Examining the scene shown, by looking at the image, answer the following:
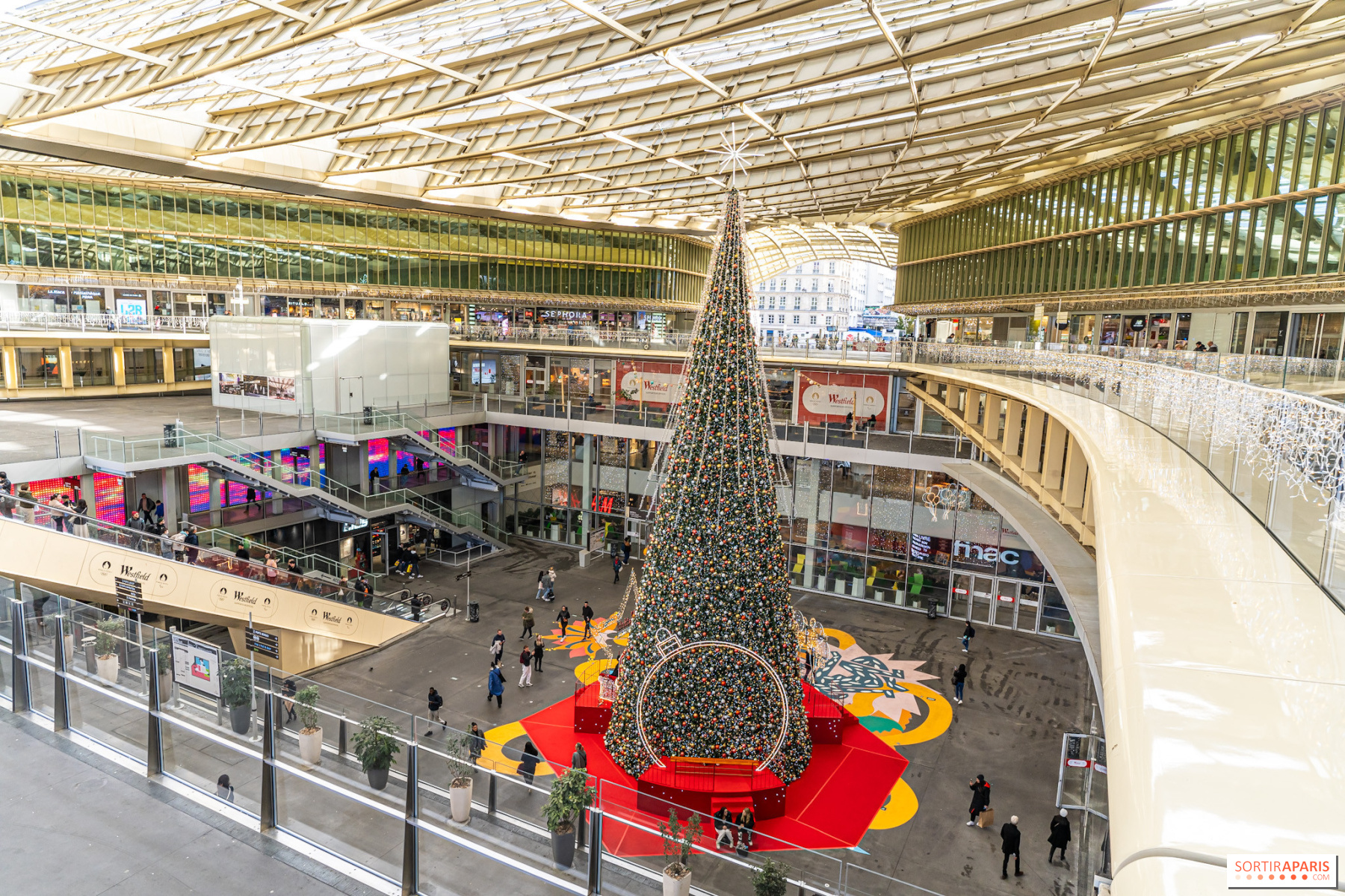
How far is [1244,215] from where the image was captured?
27.3 meters

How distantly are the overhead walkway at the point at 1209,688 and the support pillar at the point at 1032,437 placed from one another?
9202mm

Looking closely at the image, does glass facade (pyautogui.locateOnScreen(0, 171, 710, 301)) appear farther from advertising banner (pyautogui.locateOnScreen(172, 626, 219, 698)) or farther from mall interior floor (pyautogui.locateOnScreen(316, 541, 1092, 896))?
advertising banner (pyautogui.locateOnScreen(172, 626, 219, 698))

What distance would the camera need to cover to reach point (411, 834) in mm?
7453

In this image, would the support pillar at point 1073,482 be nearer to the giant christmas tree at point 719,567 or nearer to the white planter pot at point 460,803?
the giant christmas tree at point 719,567

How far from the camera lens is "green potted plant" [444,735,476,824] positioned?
8047mm

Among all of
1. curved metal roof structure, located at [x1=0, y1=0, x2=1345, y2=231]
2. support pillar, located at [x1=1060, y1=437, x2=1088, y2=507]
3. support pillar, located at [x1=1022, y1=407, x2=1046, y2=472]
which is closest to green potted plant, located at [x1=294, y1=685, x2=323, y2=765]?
support pillar, located at [x1=1060, y1=437, x2=1088, y2=507]

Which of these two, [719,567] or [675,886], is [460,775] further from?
[719,567]

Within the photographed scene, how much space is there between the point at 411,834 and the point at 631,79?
82.5ft

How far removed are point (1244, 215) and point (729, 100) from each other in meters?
18.1

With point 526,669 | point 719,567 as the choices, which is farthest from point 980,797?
point 526,669

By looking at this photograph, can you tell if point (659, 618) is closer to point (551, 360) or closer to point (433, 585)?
point (433, 585)

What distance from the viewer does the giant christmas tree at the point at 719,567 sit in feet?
43.3

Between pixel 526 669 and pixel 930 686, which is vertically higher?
pixel 526 669

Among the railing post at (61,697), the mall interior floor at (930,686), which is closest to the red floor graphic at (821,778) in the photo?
the mall interior floor at (930,686)
